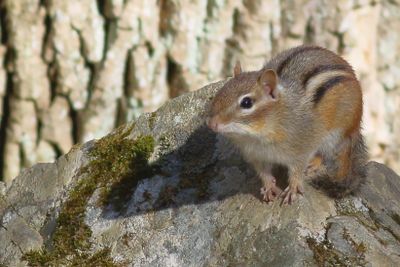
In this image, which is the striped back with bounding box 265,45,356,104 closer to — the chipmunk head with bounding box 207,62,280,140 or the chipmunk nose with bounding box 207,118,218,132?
the chipmunk head with bounding box 207,62,280,140

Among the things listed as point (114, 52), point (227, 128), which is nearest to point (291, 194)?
point (227, 128)

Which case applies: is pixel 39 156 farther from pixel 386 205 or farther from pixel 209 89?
pixel 386 205

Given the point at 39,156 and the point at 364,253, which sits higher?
the point at 364,253

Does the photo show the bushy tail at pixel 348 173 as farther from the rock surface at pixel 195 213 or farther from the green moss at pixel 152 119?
the green moss at pixel 152 119

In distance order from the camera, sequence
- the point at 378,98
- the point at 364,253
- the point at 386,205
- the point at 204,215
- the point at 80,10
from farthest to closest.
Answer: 1. the point at 378,98
2. the point at 80,10
3. the point at 386,205
4. the point at 204,215
5. the point at 364,253

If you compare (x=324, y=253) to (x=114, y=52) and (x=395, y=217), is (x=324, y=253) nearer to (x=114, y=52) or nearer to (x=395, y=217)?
(x=395, y=217)

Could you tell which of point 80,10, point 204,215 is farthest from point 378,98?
point 204,215

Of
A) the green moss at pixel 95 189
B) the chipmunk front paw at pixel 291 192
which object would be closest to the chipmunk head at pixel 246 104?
the chipmunk front paw at pixel 291 192

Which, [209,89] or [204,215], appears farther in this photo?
[209,89]
